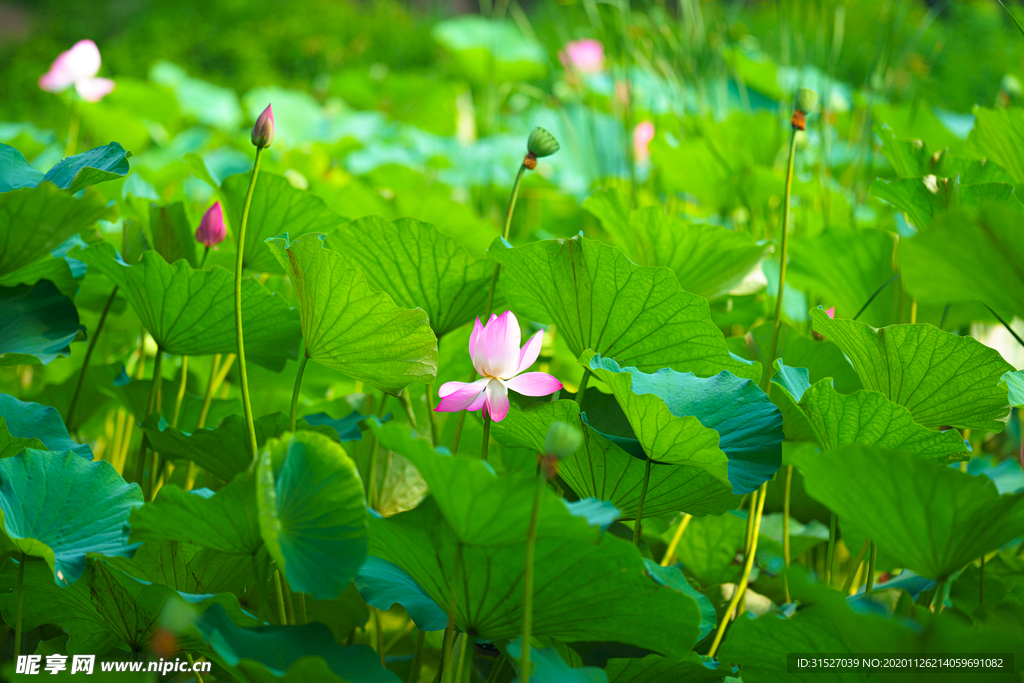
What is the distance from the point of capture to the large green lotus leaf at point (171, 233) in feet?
1.92

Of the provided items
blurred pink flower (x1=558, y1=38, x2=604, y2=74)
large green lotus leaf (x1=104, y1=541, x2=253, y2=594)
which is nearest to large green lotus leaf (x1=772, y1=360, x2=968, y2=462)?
large green lotus leaf (x1=104, y1=541, x2=253, y2=594)

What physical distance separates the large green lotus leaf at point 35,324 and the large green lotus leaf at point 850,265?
601 millimetres

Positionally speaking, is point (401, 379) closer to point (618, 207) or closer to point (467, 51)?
point (618, 207)

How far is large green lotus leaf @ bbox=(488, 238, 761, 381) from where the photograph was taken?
0.46m

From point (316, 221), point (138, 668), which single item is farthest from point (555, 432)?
point (316, 221)

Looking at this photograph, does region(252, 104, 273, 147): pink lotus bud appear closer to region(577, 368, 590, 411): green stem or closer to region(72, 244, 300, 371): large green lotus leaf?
region(72, 244, 300, 371): large green lotus leaf

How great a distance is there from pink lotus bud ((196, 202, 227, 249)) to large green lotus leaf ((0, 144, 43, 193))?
113 millimetres

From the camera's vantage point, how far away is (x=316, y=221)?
0.61m

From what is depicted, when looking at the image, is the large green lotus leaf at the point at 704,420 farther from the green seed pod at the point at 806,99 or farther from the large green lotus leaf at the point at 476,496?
the green seed pod at the point at 806,99

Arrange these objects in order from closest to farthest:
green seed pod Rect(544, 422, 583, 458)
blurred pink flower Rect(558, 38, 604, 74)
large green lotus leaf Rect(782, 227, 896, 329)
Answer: green seed pod Rect(544, 422, 583, 458) < large green lotus leaf Rect(782, 227, 896, 329) < blurred pink flower Rect(558, 38, 604, 74)

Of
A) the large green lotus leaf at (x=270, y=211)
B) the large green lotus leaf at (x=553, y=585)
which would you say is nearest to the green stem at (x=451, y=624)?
the large green lotus leaf at (x=553, y=585)

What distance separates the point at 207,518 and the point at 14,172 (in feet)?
1.11

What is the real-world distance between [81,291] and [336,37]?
2989mm

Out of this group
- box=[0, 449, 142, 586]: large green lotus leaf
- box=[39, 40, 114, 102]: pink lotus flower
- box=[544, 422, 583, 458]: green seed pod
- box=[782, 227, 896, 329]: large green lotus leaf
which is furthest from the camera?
box=[39, 40, 114, 102]: pink lotus flower
